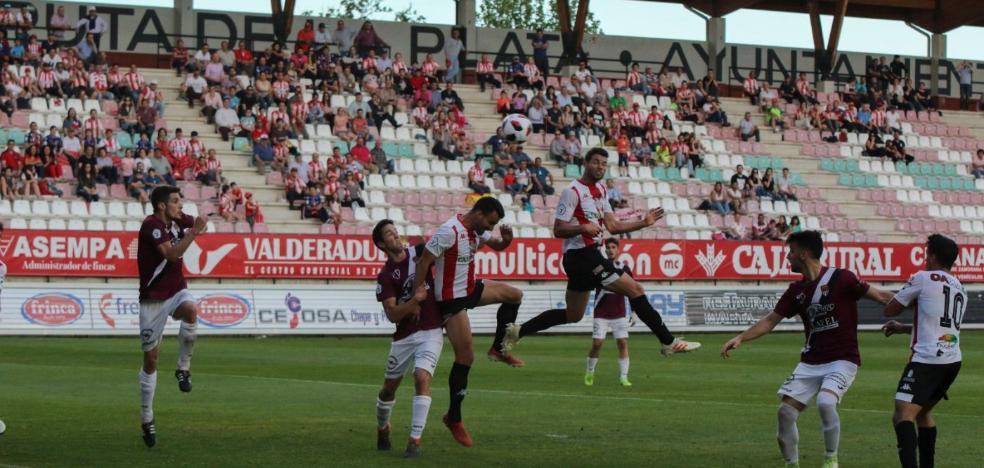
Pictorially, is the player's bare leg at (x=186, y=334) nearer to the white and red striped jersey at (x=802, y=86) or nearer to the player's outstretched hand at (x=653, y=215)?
the player's outstretched hand at (x=653, y=215)

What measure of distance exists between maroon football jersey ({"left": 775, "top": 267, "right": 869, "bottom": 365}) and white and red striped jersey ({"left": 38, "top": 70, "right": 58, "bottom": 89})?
101 feet

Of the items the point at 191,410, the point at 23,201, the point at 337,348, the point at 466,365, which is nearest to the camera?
the point at 466,365

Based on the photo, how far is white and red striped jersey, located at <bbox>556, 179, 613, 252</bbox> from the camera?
15477 millimetres

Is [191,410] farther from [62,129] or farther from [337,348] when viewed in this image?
[62,129]

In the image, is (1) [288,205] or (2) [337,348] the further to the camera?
(1) [288,205]

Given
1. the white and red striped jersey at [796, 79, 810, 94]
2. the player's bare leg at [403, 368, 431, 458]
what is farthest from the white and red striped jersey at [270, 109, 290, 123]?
the player's bare leg at [403, 368, 431, 458]

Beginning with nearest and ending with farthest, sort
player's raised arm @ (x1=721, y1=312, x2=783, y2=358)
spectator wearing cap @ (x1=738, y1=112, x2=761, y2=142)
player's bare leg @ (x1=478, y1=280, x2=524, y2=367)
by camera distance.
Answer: player's raised arm @ (x1=721, y1=312, x2=783, y2=358) → player's bare leg @ (x1=478, y1=280, x2=524, y2=367) → spectator wearing cap @ (x1=738, y1=112, x2=761, y2=142)

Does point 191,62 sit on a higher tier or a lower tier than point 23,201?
higher

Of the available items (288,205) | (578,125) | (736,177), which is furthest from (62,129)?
(736,177)

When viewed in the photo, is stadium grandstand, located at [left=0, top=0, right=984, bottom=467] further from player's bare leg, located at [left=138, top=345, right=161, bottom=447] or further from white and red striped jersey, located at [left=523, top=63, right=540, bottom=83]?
player's bare leg, located at [left=138, top=345, right=161, bottom=447]

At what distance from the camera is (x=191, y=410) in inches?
641

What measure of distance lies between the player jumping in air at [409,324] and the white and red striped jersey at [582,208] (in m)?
3.09

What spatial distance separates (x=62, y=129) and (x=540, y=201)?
12553mm

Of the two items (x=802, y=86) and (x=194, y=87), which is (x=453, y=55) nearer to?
(x=194, y=87)
